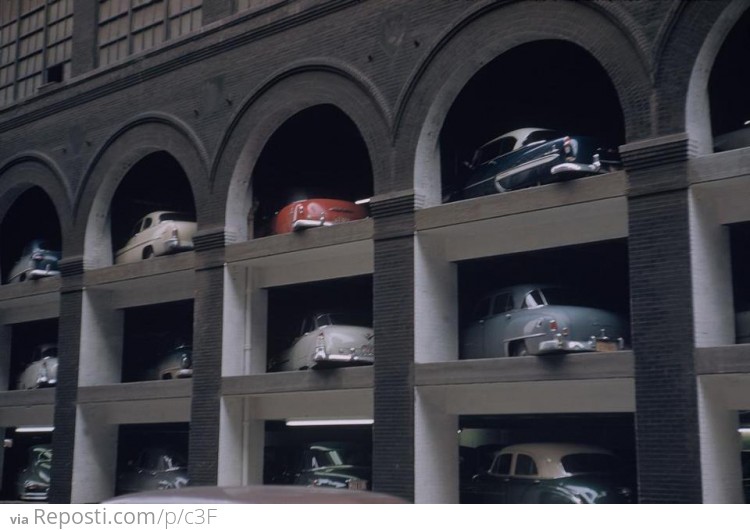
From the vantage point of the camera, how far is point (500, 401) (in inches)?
620

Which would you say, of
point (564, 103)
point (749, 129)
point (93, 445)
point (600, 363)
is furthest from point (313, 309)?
point (749, 129)

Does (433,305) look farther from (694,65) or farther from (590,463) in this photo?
(694,65)

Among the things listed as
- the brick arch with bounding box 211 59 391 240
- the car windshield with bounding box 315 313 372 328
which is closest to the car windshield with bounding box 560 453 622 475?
the car windshield with bounding box 315 313 372 328

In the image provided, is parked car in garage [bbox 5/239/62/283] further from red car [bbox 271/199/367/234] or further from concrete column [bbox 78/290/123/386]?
red car [bbox 271/199/367/234]

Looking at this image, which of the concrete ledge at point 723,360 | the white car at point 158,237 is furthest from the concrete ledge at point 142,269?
the concrete ledge at point 723,360

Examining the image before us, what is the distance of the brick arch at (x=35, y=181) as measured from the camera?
22562 mm

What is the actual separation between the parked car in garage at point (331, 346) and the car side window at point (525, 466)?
2.86 metres

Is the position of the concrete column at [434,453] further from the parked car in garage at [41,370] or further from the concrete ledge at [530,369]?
the parked car in garage at [41,370]

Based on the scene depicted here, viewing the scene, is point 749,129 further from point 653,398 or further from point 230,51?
point 230,51

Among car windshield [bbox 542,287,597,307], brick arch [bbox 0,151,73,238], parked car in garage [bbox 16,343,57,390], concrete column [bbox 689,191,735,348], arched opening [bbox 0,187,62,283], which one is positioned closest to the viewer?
concrete column [bbox 689,191,735,348]

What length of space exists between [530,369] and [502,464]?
236 cm

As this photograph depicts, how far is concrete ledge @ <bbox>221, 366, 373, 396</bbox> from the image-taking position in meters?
16.6

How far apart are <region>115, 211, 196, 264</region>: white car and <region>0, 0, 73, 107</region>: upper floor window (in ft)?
17.7

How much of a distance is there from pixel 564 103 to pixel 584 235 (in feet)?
13.3
